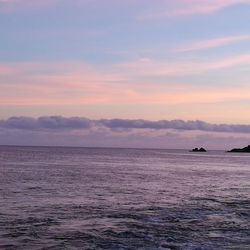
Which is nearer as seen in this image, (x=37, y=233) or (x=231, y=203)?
(x=37, y=233)

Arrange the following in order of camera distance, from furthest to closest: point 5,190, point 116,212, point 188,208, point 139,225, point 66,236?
point 5,190, point 188,208, point 116,212, point 139,225, point 66,236

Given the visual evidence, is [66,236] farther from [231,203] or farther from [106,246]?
[231,203]

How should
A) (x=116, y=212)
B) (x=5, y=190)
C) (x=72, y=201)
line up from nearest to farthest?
1. (x=116, y=212)
2. (x=72, y=201)
3. (x=5, y=190)

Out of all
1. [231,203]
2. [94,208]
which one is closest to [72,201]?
[94,208]

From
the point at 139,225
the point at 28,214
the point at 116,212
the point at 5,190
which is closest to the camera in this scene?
the point at 139,225

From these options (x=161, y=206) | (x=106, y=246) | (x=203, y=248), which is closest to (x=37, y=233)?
(x=106, y=246)

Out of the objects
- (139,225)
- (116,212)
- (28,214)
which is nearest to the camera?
(139,225)

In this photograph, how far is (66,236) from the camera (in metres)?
19.6

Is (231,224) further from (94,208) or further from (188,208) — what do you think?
(94,208)

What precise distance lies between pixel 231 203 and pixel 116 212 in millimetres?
9658

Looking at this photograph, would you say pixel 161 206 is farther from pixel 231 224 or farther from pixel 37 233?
pixel 37 233

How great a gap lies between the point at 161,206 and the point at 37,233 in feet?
38.3

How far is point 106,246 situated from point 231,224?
26.4ft

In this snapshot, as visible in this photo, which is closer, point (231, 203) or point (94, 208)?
point (94, 208)
